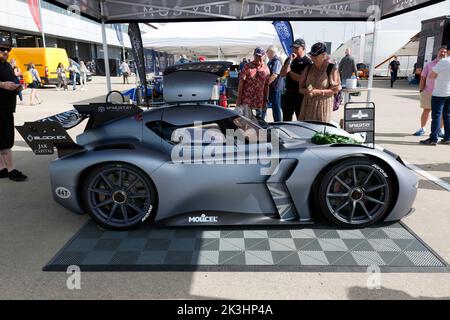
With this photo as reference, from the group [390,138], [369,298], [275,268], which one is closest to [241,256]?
[275,268]

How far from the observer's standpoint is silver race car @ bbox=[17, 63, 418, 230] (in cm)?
318

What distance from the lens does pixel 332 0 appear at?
616 centimetres

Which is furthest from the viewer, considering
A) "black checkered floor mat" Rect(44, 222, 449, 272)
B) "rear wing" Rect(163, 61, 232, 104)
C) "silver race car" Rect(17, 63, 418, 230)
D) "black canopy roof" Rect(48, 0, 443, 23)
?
"black canopy roof" Rect(48, 0, 443, 23)

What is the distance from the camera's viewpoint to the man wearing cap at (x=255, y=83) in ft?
20.6

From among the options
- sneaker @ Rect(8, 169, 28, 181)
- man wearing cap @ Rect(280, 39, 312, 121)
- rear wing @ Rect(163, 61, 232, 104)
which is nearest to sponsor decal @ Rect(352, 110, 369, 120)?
man wearing cap @ Rect(280, 39, 312, 121)

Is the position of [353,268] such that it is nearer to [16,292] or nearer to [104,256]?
[104,256]

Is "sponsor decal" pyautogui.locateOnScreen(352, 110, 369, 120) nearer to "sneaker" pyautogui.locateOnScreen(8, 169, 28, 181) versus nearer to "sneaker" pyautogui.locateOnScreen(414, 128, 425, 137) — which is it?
"sneaker" pyautogui.locateOnScreen(414, 128, 425, 137)

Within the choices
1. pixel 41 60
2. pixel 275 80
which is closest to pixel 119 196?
pixel 275 80

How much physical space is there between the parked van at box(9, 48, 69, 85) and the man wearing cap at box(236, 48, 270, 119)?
62.4 feet

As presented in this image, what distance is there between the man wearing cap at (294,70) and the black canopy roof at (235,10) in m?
0.76

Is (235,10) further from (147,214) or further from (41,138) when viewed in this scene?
(147,214)

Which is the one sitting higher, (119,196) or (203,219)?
(119,196)

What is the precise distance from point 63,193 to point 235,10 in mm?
4556

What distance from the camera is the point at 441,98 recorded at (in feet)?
21.5
